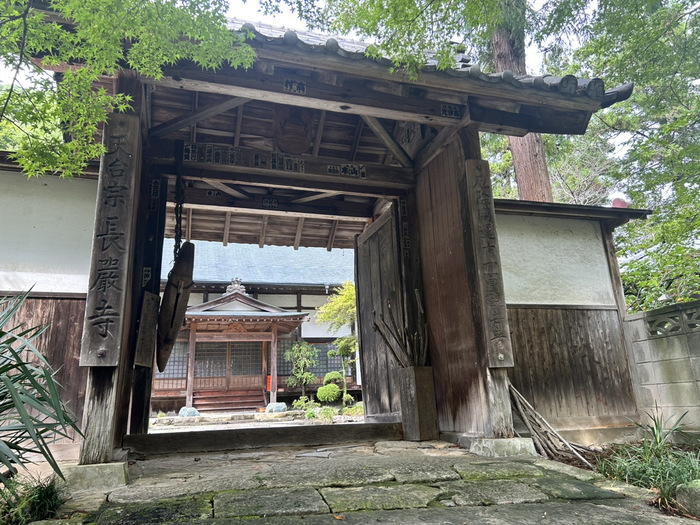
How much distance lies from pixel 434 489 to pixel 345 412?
11.5 metres

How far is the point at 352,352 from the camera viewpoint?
15.9 metres

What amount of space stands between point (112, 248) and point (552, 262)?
16.9 feet

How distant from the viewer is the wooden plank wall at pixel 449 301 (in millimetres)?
4566

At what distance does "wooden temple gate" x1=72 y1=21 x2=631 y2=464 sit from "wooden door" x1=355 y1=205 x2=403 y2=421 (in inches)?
1.4

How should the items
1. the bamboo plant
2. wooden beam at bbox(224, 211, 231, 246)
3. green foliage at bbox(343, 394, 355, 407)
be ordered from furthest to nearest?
green foliage at bbox(343, 394, 355, 407) < wooden beam at bbox(224, 211, 231, 246) < the bamboo plant

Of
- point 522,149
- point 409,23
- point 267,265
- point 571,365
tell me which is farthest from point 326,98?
point 267,265

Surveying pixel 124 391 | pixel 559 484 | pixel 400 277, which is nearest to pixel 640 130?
pixel 400 277

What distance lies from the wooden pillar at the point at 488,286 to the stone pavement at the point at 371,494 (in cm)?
51

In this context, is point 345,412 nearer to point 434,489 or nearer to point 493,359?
point 493,359

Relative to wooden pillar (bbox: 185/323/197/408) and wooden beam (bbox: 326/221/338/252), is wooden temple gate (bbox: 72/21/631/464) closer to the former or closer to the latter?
wooden beam (bbox: 326/221/338/252)

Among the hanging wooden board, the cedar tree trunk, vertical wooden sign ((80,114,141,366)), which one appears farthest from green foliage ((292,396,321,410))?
vertical wooden sign ((80,114,141,366))

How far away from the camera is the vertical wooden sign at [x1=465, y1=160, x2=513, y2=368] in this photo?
4.25 m

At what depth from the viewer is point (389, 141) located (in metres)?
5.82

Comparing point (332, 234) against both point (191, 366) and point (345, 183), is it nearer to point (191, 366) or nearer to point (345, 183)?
point (345, 183)
